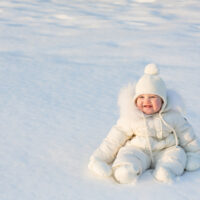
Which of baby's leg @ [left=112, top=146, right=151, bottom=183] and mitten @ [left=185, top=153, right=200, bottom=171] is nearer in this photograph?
baby's leg @ [left=112, top=146, right=151, bottom=183]

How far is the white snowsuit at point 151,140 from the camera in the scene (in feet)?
7.52

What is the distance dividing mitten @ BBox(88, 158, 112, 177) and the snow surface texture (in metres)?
0.04

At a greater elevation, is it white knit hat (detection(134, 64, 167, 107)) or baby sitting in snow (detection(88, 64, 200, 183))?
white knit hat (detection(134, 64, 167, 107))

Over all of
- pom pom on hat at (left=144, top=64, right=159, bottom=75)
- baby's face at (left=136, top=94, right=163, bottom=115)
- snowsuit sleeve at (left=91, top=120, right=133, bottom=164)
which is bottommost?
snowsuit sleeve at (left=91, top=120, right=133, bottom=164)

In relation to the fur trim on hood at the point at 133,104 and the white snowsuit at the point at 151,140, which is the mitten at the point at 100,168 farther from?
the fur trim on hood at the point at 133,104

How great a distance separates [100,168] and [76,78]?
5.78ft

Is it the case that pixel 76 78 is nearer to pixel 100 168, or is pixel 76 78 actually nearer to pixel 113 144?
pixel 113 144

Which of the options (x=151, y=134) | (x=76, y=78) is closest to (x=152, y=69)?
(x=151, y=134)

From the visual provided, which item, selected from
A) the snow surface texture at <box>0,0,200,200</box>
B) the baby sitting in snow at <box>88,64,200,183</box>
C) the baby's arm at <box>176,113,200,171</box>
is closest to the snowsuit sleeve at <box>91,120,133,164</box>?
the baby sitting in snow at <box>88,64,200,183</box>

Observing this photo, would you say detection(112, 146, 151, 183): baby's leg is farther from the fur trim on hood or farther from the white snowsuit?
the fur trim on hood

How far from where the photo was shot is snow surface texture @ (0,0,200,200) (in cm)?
218

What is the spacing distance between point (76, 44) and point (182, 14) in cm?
218

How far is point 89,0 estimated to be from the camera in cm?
766

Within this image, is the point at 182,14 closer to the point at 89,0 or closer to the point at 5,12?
the point at 89,0
